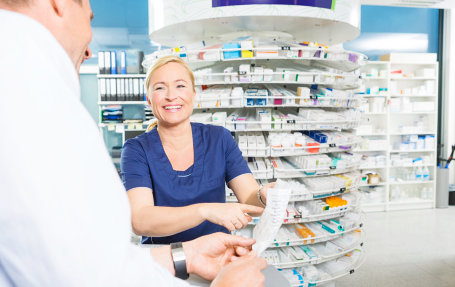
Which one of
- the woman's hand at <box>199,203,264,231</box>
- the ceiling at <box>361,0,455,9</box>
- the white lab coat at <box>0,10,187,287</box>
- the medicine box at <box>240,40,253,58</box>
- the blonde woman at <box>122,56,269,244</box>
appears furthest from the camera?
the ceiling at <box>361,0,455,9</box>

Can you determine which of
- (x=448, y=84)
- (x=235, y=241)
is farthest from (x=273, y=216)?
(x=448, y=84)

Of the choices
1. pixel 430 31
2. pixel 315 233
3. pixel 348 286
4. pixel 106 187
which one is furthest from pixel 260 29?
pixel 430 31

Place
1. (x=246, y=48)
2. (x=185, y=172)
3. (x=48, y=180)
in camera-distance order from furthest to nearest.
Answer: (x=246, y=48)
(x=185, y=172)
(x=48, y=180)

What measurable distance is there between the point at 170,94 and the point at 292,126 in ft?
3.04

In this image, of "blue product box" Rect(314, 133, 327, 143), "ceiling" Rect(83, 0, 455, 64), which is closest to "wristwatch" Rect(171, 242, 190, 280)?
"blue product box" Rect(314, 133, 327, 143)

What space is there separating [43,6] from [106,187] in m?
0.33

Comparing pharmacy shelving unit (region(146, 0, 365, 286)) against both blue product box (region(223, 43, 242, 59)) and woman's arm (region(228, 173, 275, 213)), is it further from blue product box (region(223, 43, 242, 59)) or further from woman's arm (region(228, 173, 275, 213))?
woman's arm (region(228, 173, 275, 213))

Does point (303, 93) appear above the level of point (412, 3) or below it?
below

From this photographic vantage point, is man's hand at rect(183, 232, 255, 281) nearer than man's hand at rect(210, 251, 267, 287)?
No

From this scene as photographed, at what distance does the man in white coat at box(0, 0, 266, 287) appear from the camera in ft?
1.25

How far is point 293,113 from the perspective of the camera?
2.43 metres

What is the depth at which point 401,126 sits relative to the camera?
6.24 metres

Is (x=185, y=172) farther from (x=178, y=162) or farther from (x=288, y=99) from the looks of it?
A: (x=288, y=99)

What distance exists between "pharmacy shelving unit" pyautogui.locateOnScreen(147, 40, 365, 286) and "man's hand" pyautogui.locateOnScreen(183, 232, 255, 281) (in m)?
1.06
